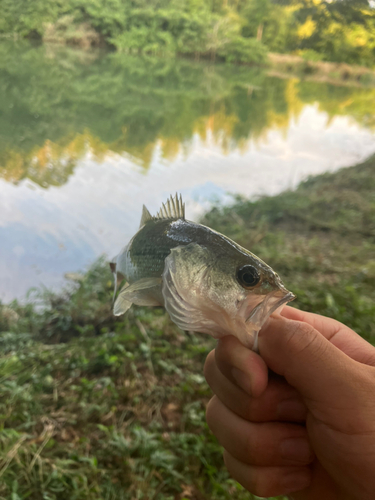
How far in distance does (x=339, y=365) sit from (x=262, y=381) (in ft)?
0.65

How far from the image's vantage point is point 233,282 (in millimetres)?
608

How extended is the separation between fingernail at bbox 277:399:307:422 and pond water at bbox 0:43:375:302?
0.69 metres

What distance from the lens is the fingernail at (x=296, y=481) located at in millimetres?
935

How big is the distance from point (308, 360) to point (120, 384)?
1.71 m

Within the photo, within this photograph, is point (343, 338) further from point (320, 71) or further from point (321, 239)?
point (320, 71)

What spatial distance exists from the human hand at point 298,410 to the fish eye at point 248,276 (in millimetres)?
208

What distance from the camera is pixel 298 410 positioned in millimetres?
889

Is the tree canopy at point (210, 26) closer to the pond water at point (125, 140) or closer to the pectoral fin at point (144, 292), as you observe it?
the pond water at point (125, 140)

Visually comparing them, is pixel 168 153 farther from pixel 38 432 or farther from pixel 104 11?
pixel 104 11

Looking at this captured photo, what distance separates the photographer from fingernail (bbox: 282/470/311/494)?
0.94 metres

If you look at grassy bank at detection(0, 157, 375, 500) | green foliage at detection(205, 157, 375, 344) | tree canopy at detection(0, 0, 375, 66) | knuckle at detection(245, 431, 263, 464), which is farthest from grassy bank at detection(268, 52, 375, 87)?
knuckle at detection(245, 431, 263, 464)

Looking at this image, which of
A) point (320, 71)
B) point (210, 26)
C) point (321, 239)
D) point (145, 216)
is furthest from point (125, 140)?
point (145, 216)

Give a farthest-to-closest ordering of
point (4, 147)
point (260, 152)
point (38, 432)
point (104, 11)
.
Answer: point (104, 11) < point (260, 152) < point (4, 147) < point (38, 432)

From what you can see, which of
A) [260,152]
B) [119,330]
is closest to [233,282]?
[119,330]
